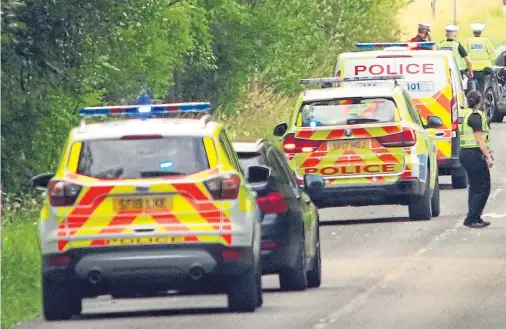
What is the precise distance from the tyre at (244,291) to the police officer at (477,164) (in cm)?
864

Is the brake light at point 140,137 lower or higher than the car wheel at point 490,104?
higher

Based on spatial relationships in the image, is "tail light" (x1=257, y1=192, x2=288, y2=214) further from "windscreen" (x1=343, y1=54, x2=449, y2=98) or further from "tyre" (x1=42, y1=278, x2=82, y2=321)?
"windscreen" (x1=343, y1=54, x2=449, y2=98)

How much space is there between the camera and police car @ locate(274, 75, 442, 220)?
77.4 ft

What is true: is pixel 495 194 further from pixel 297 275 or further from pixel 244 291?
pixel 244 291

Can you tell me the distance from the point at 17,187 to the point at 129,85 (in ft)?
18.6

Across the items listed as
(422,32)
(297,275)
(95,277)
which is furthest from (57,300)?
(422,32)

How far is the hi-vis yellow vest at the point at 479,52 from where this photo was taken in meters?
41.2

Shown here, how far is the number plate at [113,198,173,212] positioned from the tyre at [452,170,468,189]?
1556cm

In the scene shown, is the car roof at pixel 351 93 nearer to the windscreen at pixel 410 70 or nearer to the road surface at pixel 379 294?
the road surface at pixel 379 294

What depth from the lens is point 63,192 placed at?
14.2 m

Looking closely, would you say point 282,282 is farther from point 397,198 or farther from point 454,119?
point 454,119

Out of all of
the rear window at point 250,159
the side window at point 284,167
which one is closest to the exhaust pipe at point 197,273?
the rear window at point 250,159

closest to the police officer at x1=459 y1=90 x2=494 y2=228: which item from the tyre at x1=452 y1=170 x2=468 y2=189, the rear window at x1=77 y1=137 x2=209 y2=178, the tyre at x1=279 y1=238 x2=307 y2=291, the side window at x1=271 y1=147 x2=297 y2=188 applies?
the tyre at x1=452 y1=170 x2=468 y2=189

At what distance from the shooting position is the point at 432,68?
91.4ft
